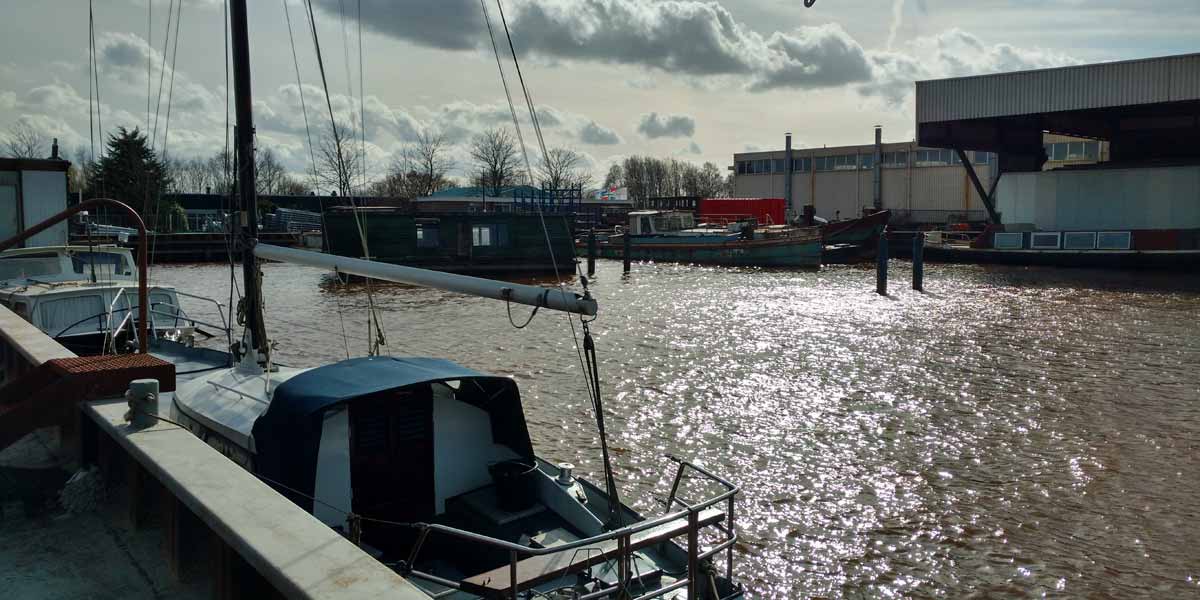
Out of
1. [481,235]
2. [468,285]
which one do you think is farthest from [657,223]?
[468,285]

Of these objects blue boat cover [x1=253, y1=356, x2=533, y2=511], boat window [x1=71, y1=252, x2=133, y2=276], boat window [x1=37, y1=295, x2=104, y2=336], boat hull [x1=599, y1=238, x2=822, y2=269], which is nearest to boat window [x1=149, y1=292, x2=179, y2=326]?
boat window [x1=37, y1=295, x2=104, y2=336]

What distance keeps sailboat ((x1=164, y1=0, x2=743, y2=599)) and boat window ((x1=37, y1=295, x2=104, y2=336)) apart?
8.36 metres

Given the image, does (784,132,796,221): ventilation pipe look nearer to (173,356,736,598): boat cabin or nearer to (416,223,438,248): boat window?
(416,223,438,248): boat window

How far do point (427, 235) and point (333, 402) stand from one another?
33.3 meters

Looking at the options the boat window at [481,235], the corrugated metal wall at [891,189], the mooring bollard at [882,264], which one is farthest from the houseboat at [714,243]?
the corrugated metal wall at [891,189]

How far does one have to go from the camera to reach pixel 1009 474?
1146 centimetres

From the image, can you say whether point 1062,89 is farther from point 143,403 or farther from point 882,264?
point 143,403

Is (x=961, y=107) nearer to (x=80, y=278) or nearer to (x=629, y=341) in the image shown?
(x=629, y=341)

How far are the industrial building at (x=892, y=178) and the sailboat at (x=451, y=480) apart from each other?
59177mm

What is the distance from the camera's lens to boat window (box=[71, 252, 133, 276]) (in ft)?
60.3

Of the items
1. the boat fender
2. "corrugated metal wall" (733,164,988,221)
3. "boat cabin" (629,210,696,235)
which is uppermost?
"corrugated metal wall" (733,164,988,221)

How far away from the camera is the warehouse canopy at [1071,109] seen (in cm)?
3741

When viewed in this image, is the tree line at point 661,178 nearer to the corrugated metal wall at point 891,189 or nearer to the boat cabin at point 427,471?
the corrugated metal wall at point 891,189

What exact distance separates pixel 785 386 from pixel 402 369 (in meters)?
10.6
